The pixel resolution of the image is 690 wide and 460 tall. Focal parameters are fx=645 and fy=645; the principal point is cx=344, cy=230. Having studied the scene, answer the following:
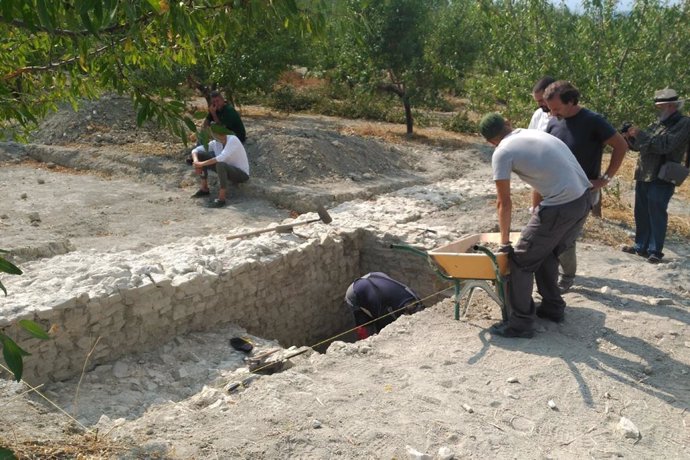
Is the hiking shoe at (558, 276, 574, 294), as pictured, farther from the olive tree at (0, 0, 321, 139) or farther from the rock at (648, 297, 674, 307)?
the olive tree at (0, 0, 321, 139)

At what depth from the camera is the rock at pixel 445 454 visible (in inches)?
146

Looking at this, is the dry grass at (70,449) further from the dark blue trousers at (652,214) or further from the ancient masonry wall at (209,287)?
the dark blue trousers at (652,214)

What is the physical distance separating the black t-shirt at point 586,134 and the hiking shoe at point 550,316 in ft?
4.48

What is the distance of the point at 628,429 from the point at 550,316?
1.56 meters

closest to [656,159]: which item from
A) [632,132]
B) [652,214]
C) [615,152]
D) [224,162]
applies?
[632,132]

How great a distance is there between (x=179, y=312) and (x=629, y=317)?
4.02 m

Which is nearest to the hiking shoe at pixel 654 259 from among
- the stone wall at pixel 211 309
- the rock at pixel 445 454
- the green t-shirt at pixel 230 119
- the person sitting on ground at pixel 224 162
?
the stone wall at pixel 211 309

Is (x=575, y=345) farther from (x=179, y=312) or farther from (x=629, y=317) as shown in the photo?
(x=179, y=312)

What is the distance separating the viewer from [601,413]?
420 centimetres

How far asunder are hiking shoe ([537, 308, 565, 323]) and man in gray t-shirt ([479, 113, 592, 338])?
0.89ft

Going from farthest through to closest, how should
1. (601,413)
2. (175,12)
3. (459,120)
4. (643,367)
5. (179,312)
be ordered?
1. (459,120)
2. (179,312)
3. (643,367)
4. (601,413)
5. (175,12)

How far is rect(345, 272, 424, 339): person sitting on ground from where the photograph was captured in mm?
6141

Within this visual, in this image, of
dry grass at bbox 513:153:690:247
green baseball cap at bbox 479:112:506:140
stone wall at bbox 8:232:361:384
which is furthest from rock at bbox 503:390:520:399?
dry grass at bbox 513:153:690:247

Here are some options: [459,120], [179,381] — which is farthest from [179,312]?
[459,120]
